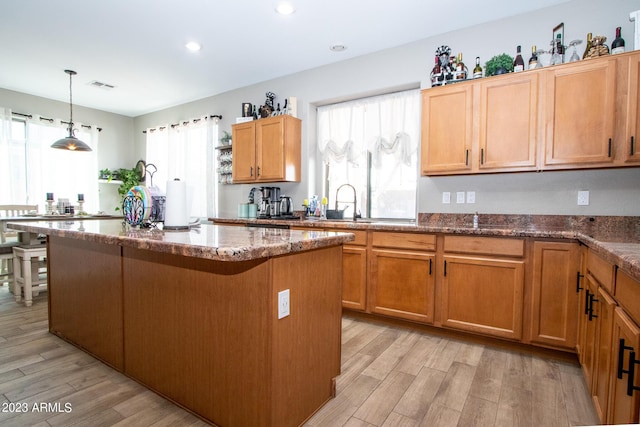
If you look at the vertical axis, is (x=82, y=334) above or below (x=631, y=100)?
below

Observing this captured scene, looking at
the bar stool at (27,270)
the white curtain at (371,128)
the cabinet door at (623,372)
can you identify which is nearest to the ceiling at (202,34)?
the white curtain at (371,128)

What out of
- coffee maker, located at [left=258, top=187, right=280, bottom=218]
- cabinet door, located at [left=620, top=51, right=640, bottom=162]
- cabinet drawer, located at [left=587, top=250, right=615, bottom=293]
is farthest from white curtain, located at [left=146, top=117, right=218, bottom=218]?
cabinet door, located at [left=620, top=51, right=640, bottom=162]

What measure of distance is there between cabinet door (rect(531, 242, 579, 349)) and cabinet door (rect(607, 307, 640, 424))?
3.34 ft

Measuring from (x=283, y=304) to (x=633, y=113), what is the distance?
2.62 metres

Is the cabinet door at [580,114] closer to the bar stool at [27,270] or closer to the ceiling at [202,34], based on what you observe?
the ceiling at [202,34]

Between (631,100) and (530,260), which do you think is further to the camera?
(530,260)

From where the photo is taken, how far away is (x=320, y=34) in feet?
10.4

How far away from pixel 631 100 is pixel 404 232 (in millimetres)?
1761

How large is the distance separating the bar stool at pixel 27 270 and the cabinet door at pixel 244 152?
7.49 feet

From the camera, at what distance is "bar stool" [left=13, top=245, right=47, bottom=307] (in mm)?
3254

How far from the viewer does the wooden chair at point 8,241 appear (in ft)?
11.5

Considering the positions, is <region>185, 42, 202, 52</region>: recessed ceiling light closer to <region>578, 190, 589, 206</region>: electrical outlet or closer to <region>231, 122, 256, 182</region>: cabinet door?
<region>231, 122, 256, 182</region>: cabinet door

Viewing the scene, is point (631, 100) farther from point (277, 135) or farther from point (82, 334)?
point (82, 334)

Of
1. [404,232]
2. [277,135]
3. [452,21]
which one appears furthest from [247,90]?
[404,232]
